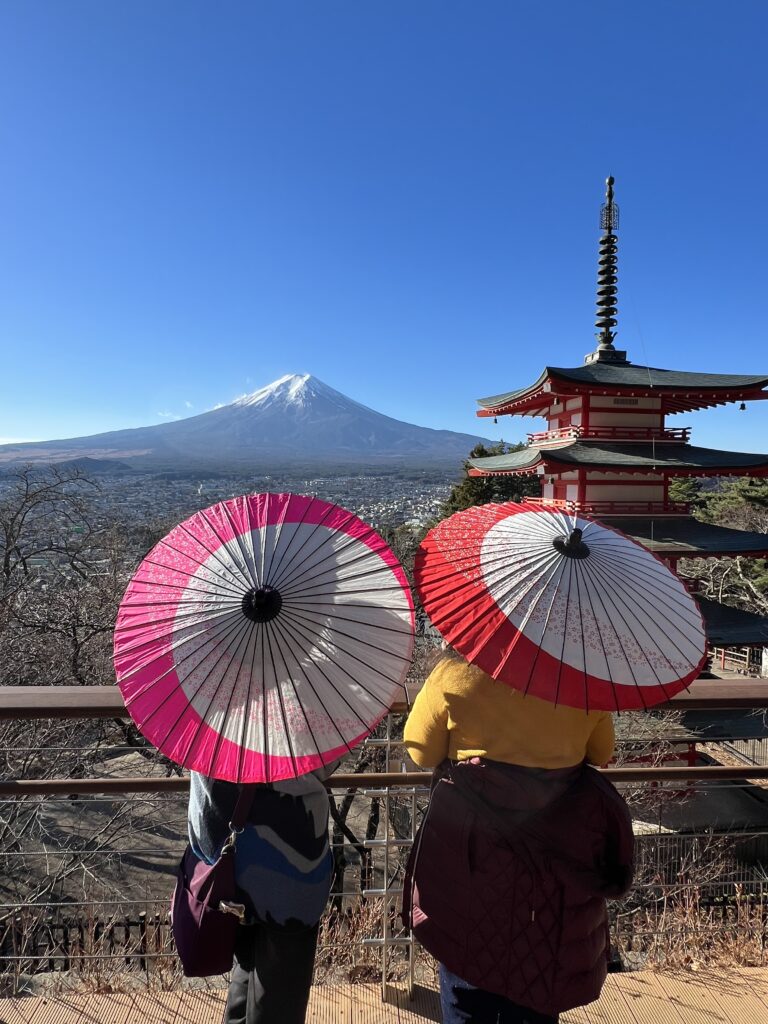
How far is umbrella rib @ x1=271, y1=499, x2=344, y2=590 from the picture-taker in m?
1.12

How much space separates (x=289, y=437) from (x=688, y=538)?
95714mm

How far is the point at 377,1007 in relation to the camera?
5.95 ft

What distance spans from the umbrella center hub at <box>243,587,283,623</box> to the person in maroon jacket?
38cm

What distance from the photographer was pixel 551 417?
488 inches

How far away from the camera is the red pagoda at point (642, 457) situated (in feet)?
32.0

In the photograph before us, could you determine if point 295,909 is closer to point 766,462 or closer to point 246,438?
point 766,462

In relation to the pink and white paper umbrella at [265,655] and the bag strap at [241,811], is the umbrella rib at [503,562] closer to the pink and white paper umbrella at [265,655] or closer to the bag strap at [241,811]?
the pink and white paper umbrella at [265,655]

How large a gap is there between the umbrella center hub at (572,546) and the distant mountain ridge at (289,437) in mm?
77276

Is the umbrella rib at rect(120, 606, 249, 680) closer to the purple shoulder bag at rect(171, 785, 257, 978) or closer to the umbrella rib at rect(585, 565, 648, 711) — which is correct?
the purple shoulder bag at rect(171, 785, 257, 978)

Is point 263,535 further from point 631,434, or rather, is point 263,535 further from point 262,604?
point 631,434

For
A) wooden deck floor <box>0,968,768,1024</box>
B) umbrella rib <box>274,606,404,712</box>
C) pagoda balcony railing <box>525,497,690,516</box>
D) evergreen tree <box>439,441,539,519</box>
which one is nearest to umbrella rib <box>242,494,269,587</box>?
umbrella rib <box>274,606,404,712</box>

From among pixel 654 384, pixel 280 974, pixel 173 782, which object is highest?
pixel 654 384

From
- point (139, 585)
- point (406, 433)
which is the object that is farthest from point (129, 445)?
point (139, 585)

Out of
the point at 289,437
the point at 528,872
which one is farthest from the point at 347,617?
the point at 289,437
